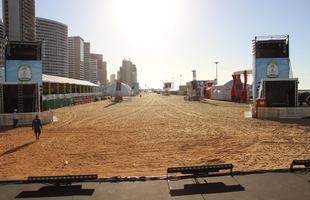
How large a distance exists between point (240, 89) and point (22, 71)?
4342 centimetres

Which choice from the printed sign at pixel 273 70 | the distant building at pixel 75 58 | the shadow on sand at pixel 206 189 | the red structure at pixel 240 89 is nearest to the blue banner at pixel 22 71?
the printed sign at pixel 273 70

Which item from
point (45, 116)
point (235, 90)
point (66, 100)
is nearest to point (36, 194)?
point (45, 116)

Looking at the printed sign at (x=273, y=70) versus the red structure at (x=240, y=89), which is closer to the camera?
the printed sign at (x=273, y=70)

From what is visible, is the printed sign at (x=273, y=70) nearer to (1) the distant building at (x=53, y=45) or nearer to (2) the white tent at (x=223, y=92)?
(2) the white tent at (x=223, y=92)

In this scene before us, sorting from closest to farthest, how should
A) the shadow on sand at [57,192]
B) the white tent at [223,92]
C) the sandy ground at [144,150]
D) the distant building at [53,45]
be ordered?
the shadow on sand at [57,192]
the sandy ground at [144,150]
the white tent at [223,92]
the distant building at [53,45]

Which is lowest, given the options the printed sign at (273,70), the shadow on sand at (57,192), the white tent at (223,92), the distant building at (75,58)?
the shadow on sand at (57,192)

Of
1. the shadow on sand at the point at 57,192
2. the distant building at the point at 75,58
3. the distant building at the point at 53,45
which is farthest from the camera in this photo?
the distant building at the point at 75,58

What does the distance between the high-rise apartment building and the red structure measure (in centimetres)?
5984

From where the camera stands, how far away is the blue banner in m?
31.4

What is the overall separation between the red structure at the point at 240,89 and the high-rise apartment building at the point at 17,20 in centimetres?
5984

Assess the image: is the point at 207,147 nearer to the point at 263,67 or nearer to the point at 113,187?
the point at 113,187

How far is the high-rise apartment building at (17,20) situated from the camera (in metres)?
92.9

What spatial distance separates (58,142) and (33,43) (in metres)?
17.3

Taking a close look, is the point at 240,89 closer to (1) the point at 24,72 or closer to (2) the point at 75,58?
(1) the point at 24,72
